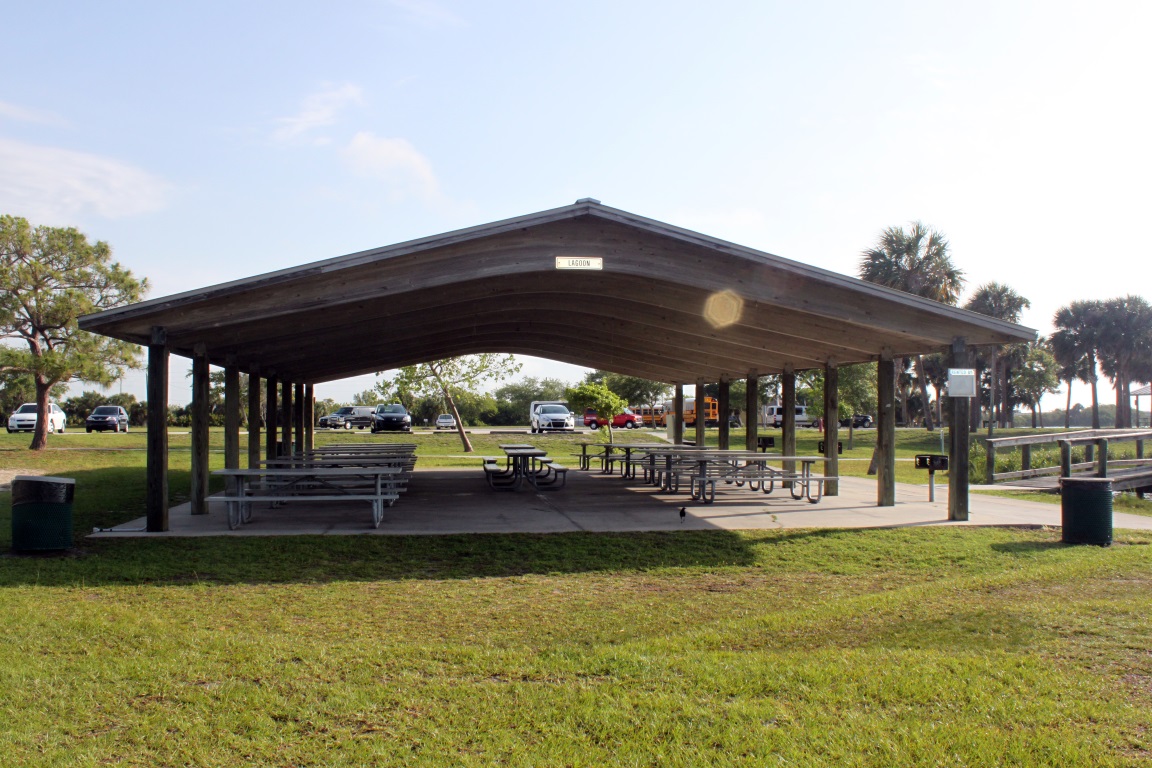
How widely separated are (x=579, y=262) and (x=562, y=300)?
3175 millimetres

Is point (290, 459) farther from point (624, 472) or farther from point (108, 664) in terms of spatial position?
point (108, 664)

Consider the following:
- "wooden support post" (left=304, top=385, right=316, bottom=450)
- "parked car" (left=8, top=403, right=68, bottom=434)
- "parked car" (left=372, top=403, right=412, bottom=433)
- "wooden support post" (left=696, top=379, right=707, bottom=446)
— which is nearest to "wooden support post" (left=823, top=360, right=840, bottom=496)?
"wooden support post" (left=696, top=379, right=707, bottom=446)

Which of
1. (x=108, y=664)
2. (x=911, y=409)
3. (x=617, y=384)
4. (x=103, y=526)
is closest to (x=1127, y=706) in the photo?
(x=108, y=664)

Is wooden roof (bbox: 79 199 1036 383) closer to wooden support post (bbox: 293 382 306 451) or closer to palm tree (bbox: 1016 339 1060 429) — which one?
wooden support post (bbox: 293 382 306 451)

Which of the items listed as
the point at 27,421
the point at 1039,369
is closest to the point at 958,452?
the point at 27,421

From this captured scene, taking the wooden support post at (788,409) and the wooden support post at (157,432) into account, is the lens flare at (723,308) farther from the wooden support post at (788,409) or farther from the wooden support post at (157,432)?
the wooden support post at (157,432)

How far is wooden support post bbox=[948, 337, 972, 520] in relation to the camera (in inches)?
440

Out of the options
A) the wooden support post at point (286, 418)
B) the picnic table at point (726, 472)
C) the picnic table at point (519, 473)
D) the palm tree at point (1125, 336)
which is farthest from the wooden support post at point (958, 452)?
the palm tree at point (1125, 336)

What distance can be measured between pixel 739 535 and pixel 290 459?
24.4 ft

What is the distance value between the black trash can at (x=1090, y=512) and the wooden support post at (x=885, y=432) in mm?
3023

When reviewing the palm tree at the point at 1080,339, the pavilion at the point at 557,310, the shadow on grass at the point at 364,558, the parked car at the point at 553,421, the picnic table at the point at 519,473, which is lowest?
the shadow on grass at the point at 364,558

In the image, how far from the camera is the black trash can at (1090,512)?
9.43 meters

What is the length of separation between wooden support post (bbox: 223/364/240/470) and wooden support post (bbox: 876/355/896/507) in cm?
907

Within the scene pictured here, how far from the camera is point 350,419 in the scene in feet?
161
